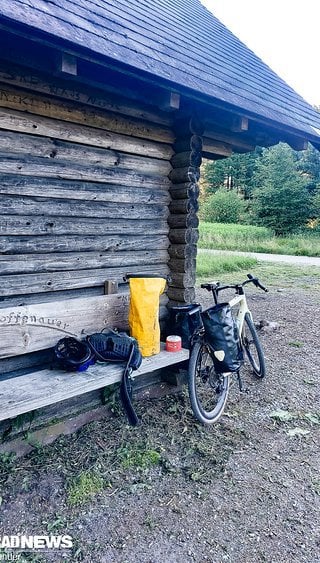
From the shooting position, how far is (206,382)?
3.51 metres

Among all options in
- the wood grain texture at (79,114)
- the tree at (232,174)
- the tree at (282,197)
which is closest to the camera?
the wood grain texture at (79,114)

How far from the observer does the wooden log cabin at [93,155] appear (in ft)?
8.51

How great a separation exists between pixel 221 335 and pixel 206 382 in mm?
529

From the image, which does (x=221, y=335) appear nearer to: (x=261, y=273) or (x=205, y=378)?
(x=205, y=378)

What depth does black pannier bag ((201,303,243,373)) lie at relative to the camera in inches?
129

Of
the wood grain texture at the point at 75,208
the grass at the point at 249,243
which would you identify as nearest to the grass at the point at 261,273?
the grass at the point at 249,243

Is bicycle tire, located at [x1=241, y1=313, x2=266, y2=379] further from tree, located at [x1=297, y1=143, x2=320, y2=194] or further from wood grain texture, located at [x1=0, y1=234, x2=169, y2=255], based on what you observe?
tree, located at [x1=297, y1=143, x2=320, y2=194]

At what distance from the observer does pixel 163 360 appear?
127 inches

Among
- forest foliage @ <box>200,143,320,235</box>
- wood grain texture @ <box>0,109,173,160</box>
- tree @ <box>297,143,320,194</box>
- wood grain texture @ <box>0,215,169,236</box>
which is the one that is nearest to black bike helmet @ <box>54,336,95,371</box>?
wood grain texture @ <box>0,215,169,236</box>

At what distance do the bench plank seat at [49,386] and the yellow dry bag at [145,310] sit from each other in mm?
215

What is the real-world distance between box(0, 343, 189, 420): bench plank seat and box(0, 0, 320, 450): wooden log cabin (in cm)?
1

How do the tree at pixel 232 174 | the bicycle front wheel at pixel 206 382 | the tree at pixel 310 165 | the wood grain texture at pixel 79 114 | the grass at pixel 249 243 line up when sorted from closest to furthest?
the wood grain texture at pixel 79 114
the bicycle front wheel at pixel 206 382
the grass at pixel 249 243
the tree at pixel 310 165
the tree at pixel 232 174

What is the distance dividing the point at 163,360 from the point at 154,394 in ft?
2.61

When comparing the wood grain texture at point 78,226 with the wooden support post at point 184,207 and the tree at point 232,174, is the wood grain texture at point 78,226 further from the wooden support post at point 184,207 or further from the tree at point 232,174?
the tree at point 232,174
